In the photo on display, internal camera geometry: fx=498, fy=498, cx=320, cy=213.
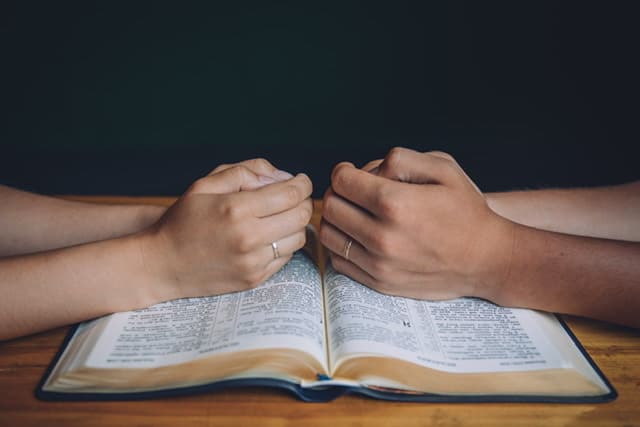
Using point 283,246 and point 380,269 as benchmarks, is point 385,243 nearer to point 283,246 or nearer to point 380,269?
point 380,269

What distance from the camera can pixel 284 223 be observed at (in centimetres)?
74

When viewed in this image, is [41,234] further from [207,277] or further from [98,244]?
[207,277]

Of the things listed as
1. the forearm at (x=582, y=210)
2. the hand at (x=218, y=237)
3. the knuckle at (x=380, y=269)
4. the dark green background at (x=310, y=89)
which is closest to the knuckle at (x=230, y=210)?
the hand at (x=218, y=237)

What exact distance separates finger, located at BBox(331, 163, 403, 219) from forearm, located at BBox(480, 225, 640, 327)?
0.62 ft

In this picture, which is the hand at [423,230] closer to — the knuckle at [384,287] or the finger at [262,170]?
the knuckle at [384,287]

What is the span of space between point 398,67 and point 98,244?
6.71 ft

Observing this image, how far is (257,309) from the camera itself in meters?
0.69

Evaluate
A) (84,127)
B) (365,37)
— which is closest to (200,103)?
(84,127)

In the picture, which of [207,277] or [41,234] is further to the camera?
[41,234]

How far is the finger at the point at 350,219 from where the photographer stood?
0.73 meters

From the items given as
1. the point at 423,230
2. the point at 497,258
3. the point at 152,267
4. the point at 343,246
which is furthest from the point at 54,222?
the point at 497,258

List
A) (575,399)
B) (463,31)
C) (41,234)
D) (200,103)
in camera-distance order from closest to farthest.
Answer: (575,399) → (41,234) → (463,31) → (200,103)

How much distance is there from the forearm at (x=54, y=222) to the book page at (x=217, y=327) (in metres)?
0.22

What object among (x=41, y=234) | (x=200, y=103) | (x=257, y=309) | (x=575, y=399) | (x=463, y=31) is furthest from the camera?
(x=200, y=103)
